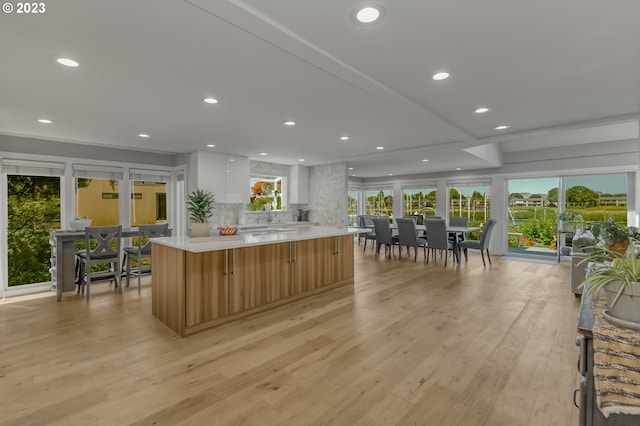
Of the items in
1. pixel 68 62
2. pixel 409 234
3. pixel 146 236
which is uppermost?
pixel 68 62

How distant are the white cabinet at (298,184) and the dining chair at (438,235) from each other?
303 centimetres

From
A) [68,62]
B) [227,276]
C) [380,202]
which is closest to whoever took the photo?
[68,62]

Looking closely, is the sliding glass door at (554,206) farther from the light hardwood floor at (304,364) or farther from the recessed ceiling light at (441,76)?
the recessed ceiling light at (441,76)

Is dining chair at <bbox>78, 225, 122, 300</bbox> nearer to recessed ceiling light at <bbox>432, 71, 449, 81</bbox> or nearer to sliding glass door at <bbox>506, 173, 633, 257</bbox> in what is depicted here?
recessed ceiling light at <bbox>432, 71, 449, 81</bbox>

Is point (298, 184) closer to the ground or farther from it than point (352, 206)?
farther from it

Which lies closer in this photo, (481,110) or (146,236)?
(481,110)

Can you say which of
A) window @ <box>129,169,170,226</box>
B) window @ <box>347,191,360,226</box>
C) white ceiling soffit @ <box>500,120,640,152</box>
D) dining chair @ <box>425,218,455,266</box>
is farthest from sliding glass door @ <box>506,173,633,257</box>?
window @ <box>129,169,170,226</box>

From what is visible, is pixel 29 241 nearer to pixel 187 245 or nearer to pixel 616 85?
pixel 187 245

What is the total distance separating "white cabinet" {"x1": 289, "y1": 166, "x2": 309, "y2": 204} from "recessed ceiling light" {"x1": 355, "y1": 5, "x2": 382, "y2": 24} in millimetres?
5918

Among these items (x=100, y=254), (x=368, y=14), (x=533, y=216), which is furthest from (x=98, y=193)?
(x=533, y=216)

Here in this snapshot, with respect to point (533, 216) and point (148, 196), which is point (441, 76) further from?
point (533, 216)

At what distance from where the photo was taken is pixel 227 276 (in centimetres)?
324

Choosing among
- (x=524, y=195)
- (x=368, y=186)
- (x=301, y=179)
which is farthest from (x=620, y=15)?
(x=368, y=186)

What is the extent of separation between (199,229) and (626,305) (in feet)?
10.9
